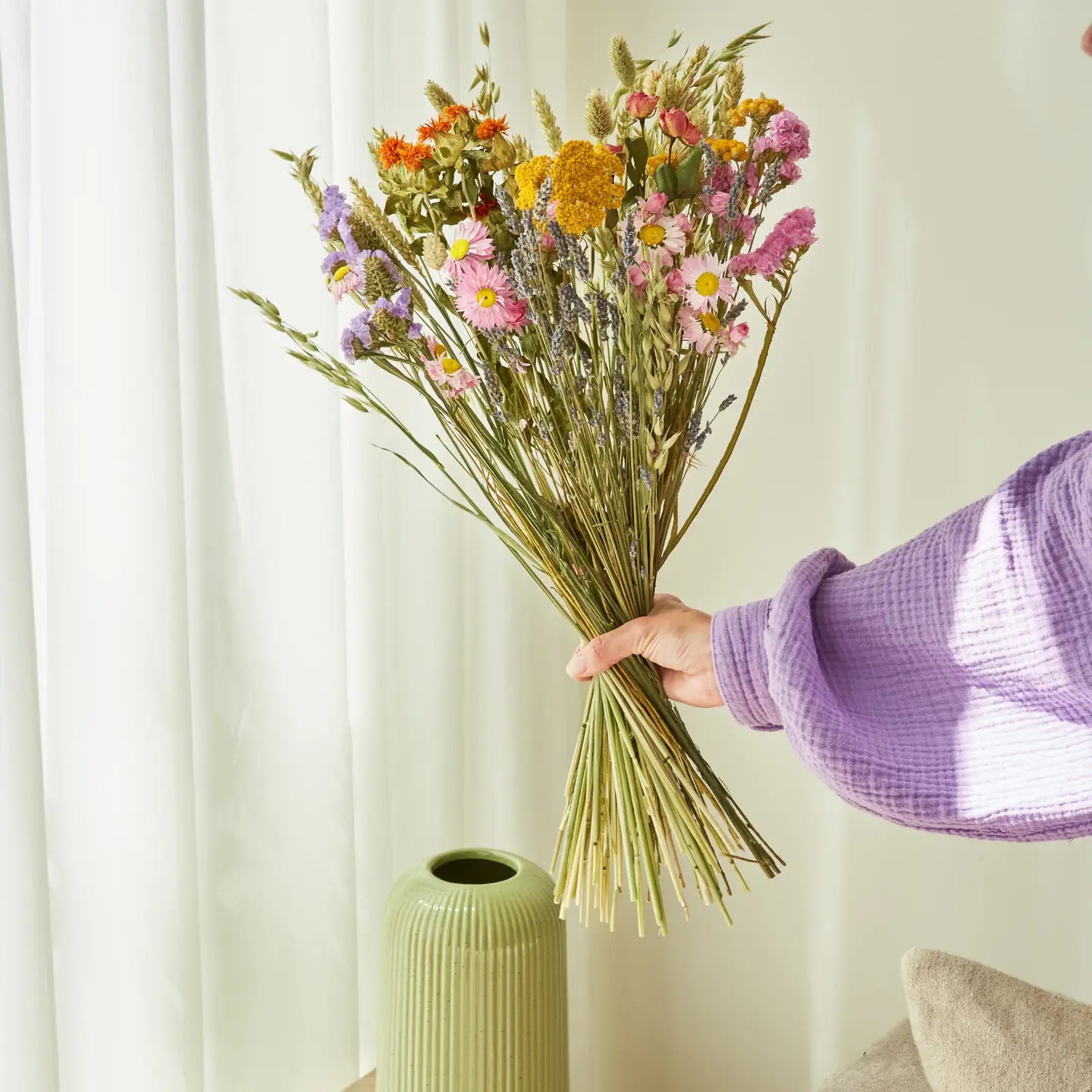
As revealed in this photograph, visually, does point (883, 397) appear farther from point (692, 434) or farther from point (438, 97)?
point (438, 97)

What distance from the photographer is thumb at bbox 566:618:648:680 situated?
0.94m

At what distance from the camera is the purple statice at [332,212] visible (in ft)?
2.85

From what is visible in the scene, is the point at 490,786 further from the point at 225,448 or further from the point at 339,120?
the point at 339,120

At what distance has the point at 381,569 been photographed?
1381mm

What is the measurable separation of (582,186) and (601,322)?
0.12 metres

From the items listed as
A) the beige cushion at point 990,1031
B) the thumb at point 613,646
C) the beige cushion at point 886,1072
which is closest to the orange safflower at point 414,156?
the thumb at point 613,646

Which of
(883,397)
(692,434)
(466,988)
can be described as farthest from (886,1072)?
(883,397)

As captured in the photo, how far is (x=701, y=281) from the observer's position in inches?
32.8

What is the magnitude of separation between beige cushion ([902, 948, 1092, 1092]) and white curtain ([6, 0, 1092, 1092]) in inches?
16.8

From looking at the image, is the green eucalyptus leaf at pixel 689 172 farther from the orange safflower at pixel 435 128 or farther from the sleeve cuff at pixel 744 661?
the sleeve cuff at pixel 744 661

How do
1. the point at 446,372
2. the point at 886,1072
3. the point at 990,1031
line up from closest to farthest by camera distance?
1. the point at 446,372
2. the point at 990,1031
3. the point at 886,1072

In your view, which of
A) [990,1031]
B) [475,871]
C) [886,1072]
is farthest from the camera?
[475,871]

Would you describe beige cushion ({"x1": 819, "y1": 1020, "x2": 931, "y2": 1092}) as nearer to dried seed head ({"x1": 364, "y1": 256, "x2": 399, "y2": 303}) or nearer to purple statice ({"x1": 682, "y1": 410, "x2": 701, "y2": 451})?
purple statice ({"x1": 682, "y1": 410, "x2": 701, "y2": 451})

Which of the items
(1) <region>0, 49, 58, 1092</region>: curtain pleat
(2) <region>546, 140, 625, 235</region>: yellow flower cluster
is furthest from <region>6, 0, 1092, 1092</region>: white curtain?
(2) <region>546, 140, 625, 235</region>: yellow flower cluster
